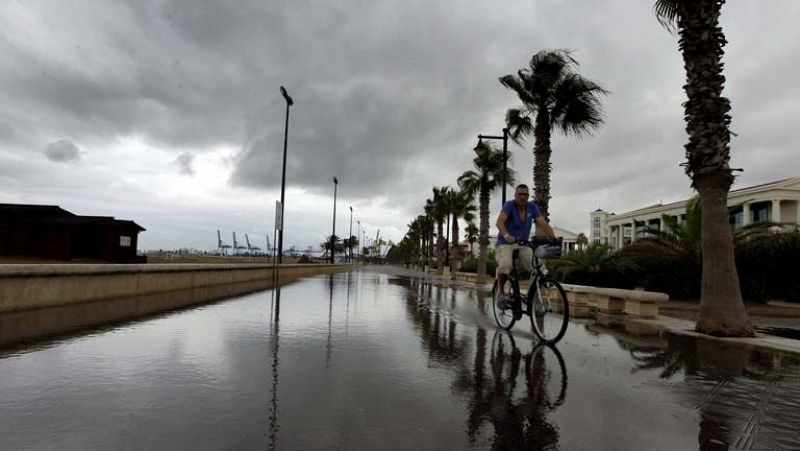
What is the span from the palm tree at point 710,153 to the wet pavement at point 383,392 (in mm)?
1391

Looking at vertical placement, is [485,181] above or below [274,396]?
above

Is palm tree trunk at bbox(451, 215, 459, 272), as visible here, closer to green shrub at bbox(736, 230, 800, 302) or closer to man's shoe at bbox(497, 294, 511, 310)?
green shrub at bbox(736, 230, 800, 302)

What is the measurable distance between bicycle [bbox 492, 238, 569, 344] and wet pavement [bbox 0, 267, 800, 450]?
0.31 meters

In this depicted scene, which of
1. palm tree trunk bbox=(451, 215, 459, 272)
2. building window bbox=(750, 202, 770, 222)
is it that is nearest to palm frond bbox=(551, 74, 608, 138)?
palm tree trunk bbox=(451, 215, 459, 272)

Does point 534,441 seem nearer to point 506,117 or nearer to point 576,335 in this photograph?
point 576,335

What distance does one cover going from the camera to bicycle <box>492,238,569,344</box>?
274 inches

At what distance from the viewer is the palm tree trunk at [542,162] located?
814 inches

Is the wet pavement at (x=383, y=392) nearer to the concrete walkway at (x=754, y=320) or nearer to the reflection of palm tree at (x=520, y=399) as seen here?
the reflection of palm tree at (x=520, y=399)

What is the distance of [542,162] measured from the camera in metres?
21.0

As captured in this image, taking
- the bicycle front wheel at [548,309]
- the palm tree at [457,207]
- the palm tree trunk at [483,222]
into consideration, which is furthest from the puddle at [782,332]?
the palm tree at [457,207]

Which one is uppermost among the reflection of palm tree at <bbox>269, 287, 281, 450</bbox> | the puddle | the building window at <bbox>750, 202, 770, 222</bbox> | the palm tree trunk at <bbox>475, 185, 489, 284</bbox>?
the building window at <bbox>750, 202, 770, 222</bbox>

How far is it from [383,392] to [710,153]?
24.8ft

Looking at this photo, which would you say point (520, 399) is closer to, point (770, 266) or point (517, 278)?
point (517, 278)

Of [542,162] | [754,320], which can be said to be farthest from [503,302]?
[542,162]
